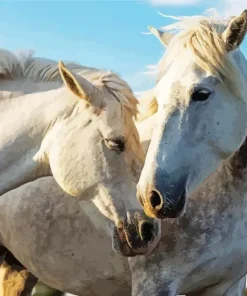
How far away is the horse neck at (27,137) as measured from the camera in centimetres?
307

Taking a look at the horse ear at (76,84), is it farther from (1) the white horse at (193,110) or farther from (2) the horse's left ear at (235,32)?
(2) the horse's left ear at (235,32)

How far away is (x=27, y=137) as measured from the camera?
10.1ft

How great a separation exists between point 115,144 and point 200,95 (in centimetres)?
55

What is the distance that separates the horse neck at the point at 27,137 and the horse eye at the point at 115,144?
278mm

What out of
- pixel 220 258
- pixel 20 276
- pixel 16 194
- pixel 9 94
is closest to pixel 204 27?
pixel 9 94

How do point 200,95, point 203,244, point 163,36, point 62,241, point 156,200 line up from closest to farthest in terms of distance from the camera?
point 156,200, point 200,95, point 163,36, point 203,244, point 62,241

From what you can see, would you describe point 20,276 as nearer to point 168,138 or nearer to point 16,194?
point 16,194

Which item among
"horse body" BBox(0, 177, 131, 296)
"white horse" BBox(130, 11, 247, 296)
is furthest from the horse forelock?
"horse body" BBox(0, 177, 131, 296)

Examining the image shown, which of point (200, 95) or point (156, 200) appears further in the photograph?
point (200, 95)

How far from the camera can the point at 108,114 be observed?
2.99 metres

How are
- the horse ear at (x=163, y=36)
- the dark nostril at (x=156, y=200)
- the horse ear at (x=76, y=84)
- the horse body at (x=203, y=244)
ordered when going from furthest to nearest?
the horse body at (x=203, y=244), the horse ear at (x=163, y=36), the horse ear at (x=76, y=84), the dark nostril at (x=156, y=200)

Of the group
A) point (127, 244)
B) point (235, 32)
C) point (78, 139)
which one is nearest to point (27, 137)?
point (78, 139)

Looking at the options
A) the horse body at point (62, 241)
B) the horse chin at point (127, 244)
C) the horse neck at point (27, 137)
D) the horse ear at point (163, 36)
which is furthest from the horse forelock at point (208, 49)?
the horse body at point (62, 241)

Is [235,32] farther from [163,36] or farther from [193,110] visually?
[163,36]
